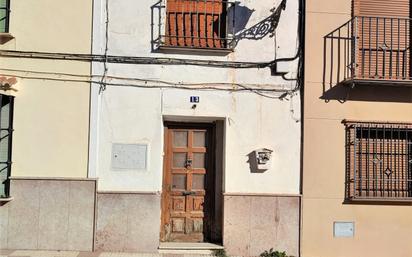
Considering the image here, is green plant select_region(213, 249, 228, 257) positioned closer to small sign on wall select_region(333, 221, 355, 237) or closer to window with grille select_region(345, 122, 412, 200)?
small sign on wall select_region(333, 221, 355, 237)

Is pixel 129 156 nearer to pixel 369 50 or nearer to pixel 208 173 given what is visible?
pixel 208 173

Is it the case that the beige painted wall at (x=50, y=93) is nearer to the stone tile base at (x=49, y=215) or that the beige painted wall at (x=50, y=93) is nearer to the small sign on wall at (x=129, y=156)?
the stone tile base at (x=49, y=215)

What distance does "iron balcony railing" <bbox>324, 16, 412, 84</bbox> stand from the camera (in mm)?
8883

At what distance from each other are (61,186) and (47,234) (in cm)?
78

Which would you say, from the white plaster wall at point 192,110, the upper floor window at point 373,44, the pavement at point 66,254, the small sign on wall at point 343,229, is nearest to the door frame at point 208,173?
the white plaster wall at point 192,110

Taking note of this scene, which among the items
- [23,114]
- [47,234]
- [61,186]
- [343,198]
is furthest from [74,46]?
[343,198]

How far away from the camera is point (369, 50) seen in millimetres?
9055

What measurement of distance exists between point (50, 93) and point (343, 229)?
17.2 feet

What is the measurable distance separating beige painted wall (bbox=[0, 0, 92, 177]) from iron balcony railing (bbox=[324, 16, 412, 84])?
13.3 ft

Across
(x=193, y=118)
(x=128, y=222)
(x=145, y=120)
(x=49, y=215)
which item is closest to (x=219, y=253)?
(x=128, y=222)

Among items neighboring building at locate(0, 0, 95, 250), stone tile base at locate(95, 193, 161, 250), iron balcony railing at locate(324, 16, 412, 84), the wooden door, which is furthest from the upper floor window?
neighboring building at locate(0, 0, 95, 250)

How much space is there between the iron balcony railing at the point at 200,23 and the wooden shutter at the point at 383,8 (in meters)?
2.22

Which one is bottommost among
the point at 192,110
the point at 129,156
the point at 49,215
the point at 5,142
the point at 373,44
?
the point at 49,215

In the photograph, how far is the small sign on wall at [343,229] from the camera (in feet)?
28.8
